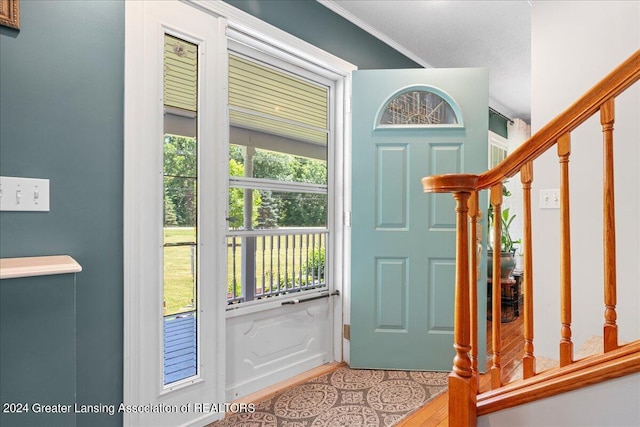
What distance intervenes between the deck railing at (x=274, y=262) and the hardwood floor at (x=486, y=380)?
3.48 feet

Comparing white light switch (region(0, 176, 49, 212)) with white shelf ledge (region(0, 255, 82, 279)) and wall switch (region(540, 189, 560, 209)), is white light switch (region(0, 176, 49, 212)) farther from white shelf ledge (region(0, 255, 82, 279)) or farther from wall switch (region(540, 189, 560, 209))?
wall switch (region(540, 189, 560, 209))

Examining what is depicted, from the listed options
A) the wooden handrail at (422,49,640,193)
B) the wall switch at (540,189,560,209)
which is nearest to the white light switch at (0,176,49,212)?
the wooden handrail at (422,49,640,193)

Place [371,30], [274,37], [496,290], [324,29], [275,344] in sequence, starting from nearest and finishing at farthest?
1. [496,290]
2. [274,37]
3. [275,344]
4. [324,29]
5. [371,30]

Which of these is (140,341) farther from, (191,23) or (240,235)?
(191,23)

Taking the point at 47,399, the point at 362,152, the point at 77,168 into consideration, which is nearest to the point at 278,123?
the point at 362,152

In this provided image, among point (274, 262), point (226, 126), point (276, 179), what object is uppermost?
point (226, 126)

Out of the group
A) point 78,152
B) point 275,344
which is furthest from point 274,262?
point 78,152

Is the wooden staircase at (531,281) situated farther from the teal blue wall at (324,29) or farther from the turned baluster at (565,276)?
the teal blue wall at (324,29)

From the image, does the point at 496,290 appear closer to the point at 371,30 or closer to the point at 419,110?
the point at 419,110

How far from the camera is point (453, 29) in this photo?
9.68 feet

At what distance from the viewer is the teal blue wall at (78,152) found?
1.35 meters

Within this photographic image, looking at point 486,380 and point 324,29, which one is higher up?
point 324,29

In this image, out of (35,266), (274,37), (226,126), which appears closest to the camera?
(35,266)

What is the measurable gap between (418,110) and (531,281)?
1.62 m
